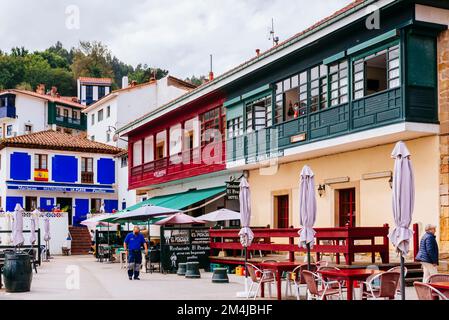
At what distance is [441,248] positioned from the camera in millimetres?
17797

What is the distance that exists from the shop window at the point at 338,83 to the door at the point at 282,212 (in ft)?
19.0

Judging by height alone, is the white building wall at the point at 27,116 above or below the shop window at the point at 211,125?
above

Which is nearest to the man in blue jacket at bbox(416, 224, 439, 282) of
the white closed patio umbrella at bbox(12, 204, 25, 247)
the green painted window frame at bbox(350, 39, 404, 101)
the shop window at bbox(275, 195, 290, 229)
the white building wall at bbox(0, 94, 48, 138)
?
the green painted window frame at bbox(350, 39, 404, 101)

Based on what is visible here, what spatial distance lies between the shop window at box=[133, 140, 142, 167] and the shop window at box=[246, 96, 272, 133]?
14142 millimetres

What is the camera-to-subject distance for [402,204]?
1103 centimetres

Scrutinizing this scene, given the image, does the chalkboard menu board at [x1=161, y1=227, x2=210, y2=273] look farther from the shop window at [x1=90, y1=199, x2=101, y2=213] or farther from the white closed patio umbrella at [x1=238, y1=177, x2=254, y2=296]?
the shop window at [x1=90, y1=199, x2=101, y2=213]

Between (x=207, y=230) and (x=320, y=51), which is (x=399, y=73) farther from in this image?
(x=207, y=230)

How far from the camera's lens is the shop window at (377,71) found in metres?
18.7

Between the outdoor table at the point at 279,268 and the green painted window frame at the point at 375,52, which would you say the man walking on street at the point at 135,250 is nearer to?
the outdoor table at the point at 279,268

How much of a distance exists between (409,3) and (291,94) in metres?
7.43

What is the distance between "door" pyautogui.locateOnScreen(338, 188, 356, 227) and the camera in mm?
21672

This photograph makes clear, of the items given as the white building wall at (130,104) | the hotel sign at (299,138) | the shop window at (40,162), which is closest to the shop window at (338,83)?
the hotel sign at (299,138)

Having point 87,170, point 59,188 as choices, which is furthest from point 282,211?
point 87,170

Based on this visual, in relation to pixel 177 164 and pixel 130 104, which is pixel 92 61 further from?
pixel 177 164
